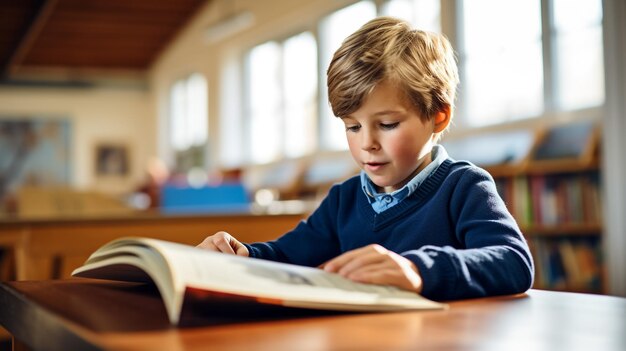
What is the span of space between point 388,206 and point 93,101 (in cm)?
1403

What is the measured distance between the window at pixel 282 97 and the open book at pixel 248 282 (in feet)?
27.2

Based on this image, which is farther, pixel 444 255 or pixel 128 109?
pixel 128 109

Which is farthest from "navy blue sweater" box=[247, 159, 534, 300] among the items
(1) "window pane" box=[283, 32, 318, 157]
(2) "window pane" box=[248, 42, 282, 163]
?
(2) "window pane" box=[248, 42, 282, 163]

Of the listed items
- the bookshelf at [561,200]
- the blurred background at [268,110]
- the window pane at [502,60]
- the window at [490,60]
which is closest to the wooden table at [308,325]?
the blurred background at [268,110]

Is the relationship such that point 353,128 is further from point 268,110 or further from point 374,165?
point 268,110

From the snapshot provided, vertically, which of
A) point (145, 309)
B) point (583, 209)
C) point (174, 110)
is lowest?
point (583, 209)

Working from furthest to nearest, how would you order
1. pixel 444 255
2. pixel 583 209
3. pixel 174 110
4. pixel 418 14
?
1. pixel 174 110
2. pixel 418 14
3. pixel 583 209
4. pixel 444 255

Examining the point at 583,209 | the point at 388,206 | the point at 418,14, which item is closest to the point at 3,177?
the point at 418,14

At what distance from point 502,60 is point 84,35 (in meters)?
8.21

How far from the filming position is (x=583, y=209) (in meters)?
5.29

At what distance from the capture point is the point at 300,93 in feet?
31.1

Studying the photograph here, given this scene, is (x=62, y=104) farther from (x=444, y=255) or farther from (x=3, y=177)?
(x=444, y=255)

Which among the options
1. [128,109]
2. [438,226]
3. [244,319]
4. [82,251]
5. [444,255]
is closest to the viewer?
[244,319]

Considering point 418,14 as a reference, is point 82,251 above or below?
below
